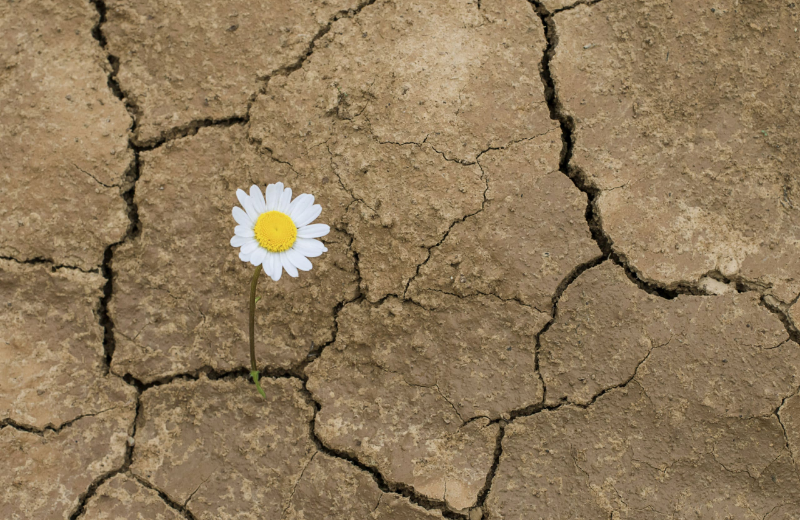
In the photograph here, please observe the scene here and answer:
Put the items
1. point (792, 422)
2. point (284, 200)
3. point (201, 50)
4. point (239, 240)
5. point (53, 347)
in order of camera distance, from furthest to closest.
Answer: point (201, 50), point (53, 347), point (792, 422), point (284, 200), point (239, 240)

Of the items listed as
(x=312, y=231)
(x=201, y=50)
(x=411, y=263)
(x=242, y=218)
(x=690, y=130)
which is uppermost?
(x=201, y=50)

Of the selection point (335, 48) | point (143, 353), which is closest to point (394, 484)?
Answer: point (143, 353)

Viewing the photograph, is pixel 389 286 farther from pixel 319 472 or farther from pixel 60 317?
pixel 60 317

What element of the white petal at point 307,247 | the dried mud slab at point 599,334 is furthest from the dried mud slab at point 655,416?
the white petal at point 307,247

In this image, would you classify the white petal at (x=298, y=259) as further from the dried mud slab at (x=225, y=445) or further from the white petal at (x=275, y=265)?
the dried mud slab at (x=225, y=445)

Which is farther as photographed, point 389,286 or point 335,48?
point 335,48

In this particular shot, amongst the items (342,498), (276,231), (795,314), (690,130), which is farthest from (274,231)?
(795,314)

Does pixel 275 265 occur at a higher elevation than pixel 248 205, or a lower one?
lower

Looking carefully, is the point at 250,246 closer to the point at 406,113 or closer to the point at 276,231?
the point at 276,231
